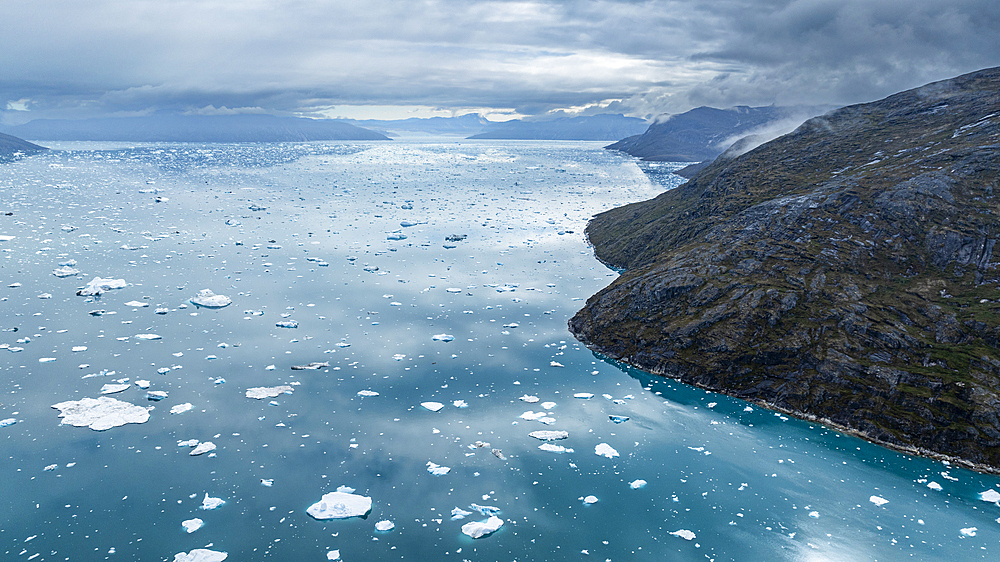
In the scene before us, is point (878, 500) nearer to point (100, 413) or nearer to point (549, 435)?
point (549, 435)

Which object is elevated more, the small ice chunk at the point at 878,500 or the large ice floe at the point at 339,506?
the small ice chunk at the point at 878,500

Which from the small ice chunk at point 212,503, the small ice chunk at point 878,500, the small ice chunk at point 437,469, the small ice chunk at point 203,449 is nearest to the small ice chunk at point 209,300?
the small ice chunk at point 203,449

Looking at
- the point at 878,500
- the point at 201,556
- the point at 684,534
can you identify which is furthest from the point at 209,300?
the point at 878,500

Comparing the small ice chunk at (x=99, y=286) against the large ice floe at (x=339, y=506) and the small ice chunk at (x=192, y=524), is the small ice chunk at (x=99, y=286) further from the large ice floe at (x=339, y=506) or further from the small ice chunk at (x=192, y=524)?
the large ice floe at (x=339, y=506)

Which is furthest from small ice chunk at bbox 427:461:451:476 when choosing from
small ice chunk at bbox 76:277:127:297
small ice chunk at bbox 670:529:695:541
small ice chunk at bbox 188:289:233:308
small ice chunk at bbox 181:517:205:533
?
small ice chunk at bbox 76:277:127:297

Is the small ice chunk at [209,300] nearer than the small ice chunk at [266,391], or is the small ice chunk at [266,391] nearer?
the small ice chunk at [266,391]

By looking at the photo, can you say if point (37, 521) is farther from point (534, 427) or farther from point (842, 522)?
point (842, 522)
